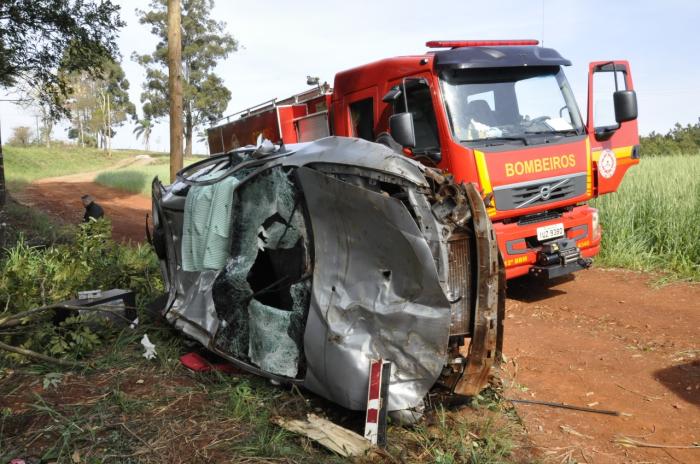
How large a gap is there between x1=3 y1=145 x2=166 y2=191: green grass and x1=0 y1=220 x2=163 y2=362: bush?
77.0 feet

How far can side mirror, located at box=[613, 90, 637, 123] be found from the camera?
6078mm

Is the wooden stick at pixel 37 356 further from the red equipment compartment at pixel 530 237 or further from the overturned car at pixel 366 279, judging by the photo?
the red equipment compartment at pixel 530 237

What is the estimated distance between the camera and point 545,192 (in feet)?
19.3

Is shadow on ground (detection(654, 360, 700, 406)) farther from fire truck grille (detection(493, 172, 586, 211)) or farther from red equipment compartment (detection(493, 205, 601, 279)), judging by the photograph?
fire truck grille (detection(493, 172, 586, 211))

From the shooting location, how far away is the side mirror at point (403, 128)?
5.42m

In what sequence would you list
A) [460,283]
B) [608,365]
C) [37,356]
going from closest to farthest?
1. [460,283]
2. [37,356]
3. [608,365]

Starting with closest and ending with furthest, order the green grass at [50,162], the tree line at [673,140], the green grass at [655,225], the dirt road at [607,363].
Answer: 1. the dirt road at [607,363]
2. the green grass at [655,225]
3. the tree line at [673,140]
4. the green grass at [50,162]

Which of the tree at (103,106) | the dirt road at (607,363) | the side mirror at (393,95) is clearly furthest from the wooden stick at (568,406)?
the tree at (103,106)

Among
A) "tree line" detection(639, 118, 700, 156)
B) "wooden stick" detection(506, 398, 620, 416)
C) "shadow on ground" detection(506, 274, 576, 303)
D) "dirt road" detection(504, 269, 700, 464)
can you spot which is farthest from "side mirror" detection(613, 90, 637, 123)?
"tree line" detection(639, 118, 700, 156)

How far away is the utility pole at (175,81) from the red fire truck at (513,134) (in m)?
5.23

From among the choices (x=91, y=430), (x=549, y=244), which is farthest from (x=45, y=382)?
(x=549, y=244)

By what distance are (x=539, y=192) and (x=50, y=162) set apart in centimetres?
4054

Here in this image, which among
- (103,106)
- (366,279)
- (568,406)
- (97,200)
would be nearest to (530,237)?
(568,406)

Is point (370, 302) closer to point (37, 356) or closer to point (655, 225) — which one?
point (37, 356)
